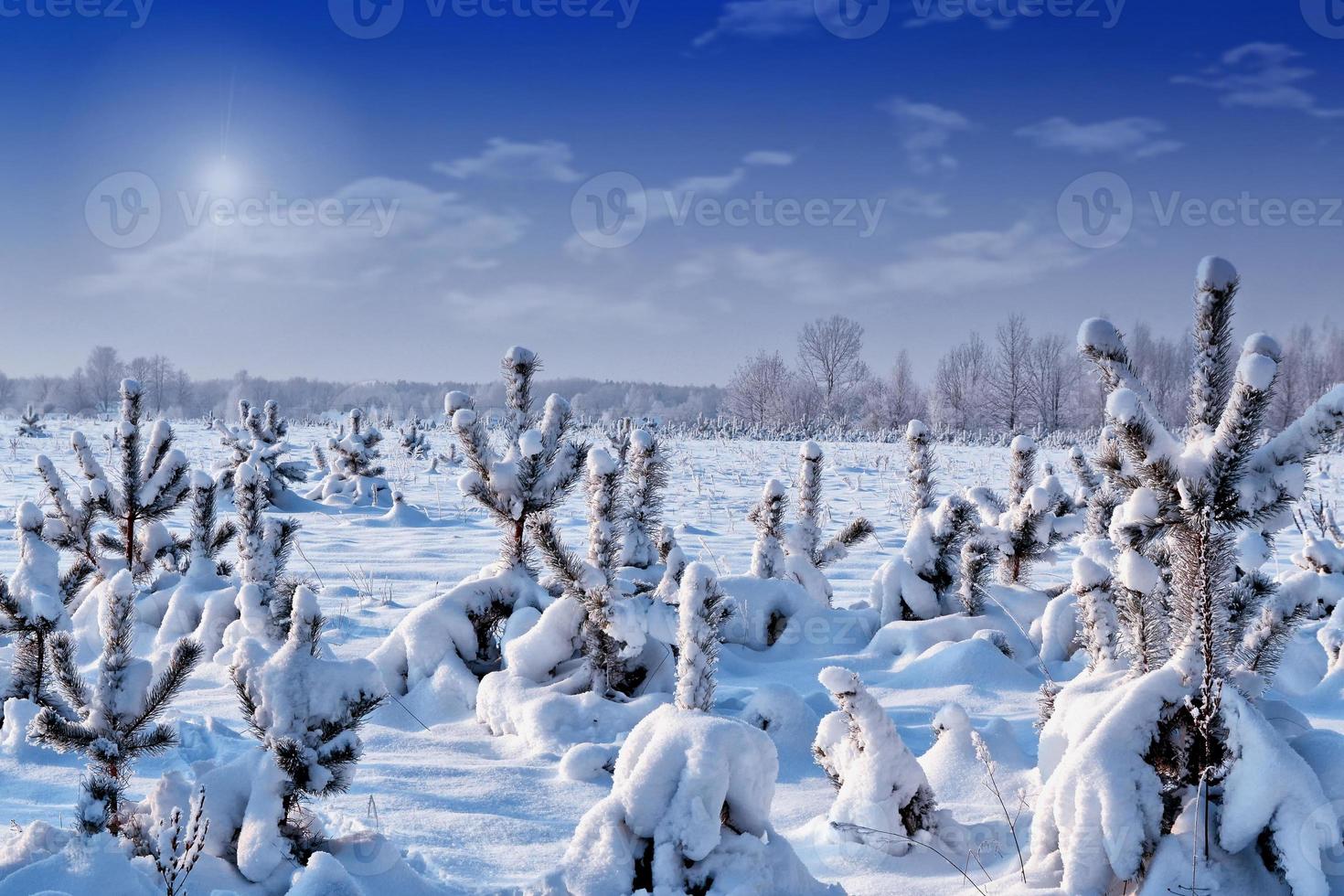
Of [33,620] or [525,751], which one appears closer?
[33,620]

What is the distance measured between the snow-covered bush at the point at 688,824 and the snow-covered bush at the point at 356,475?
11.7 m

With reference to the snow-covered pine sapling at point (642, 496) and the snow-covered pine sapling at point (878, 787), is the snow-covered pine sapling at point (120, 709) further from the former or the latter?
the snow-covered pine sapling at point (642, 496)

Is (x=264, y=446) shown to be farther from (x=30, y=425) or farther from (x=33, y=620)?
(x=30, y=425)

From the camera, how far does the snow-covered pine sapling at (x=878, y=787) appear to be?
3.26 m

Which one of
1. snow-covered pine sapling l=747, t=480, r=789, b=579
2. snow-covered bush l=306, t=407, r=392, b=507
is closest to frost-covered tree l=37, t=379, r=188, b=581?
snow-covered pine sapling l=747, t=480, r=789, b=579

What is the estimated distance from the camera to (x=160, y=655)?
609 centimetres

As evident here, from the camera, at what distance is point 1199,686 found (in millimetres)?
2766

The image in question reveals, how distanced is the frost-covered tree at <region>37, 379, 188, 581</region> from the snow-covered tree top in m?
7.43

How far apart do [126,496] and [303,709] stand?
199 inches

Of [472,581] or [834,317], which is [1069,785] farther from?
[834,317]

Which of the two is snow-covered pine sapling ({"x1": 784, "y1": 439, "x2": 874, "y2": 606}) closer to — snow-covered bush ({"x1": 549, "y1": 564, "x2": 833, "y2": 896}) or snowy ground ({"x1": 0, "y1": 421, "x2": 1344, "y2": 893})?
snowy ground ({"x1": 0, "y1": 421, "x2": 1344, "y2": 893})

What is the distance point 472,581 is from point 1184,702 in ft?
13.8

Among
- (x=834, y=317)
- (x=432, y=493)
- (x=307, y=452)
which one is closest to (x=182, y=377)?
(x=834, y=317)

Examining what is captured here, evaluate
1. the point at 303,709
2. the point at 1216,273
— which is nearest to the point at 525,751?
the point at 303,709
